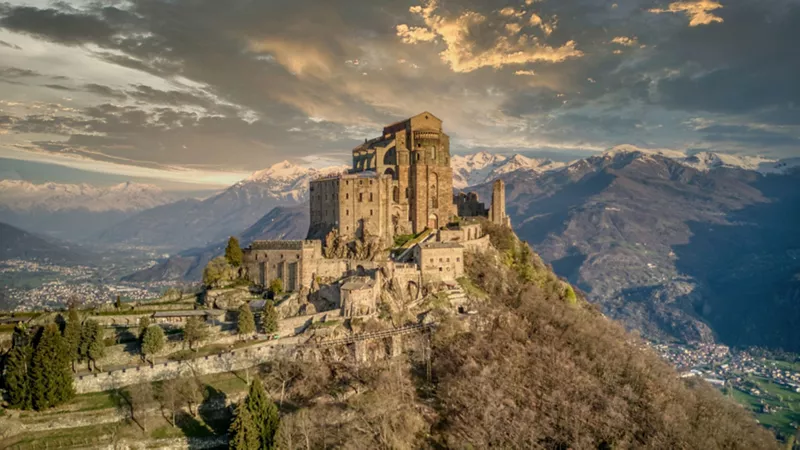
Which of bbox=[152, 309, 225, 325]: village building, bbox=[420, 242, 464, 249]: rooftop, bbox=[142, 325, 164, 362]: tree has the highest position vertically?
bbox=[420, 242, 464, 249]: rooftop

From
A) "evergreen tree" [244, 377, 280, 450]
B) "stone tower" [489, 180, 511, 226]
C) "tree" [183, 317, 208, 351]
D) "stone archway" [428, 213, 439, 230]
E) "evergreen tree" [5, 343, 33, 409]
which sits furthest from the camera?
"stone tower" [489, 180, 511, 226]

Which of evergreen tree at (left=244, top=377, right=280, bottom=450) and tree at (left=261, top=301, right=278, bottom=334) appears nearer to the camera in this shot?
evergreen tree at (left=244, top=377, right=280, bottom=450)

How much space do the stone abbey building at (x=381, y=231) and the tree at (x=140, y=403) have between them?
20580 millimetres

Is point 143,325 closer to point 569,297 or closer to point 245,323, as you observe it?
point 245,323

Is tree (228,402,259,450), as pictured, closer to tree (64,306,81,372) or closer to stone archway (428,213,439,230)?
tree (64,306,81,372)

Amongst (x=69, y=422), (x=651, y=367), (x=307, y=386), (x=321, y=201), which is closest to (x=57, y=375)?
(x=69, y=422)

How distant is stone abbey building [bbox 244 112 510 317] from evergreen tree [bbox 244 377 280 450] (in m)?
15.7

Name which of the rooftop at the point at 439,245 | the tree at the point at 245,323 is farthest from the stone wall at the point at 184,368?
the rooftop at the point at 439,245

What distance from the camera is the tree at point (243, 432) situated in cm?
4244

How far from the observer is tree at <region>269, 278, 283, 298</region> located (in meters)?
64.0

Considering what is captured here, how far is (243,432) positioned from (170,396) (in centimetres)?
744

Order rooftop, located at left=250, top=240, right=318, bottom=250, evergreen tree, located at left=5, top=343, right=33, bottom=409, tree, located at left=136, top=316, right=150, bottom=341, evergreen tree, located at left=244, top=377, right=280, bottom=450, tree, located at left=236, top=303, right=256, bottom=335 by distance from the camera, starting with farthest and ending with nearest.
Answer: rooftop, located at left=250, top=240, right=318, bottom=250, tree, located at left=236, top=303, right=256, bottom=335, tree, located at left=136, top=316, right=150, bottom=341, evergreen tree, located at left=5, top=343, right=33, bottom=409, evergreen tree, located at left=244, top=377, right=280, bottom=450

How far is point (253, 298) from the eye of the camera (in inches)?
2515

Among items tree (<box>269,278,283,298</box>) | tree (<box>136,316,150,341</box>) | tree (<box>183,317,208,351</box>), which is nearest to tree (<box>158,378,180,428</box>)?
tree (<box>183,317,208,351</box>)
